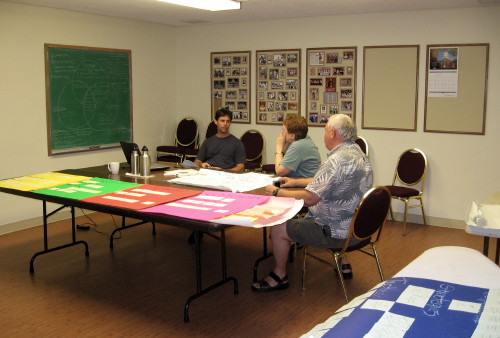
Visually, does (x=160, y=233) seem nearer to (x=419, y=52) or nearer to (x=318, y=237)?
(x=318, y=237)

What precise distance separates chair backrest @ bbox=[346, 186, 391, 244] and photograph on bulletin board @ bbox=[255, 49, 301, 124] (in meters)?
3.47

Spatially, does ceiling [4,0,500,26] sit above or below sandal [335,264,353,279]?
above

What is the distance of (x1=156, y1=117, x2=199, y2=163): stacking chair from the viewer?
7.20m

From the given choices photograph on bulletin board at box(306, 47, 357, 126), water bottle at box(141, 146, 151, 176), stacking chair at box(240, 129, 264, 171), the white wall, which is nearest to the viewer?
water bottle at box(141, 146, 151, 176)

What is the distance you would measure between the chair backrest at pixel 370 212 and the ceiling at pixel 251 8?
276cm

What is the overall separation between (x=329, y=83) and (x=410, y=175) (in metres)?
1.54

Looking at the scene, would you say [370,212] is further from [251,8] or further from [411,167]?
[251,8]

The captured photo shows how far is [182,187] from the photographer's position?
12.6 ft

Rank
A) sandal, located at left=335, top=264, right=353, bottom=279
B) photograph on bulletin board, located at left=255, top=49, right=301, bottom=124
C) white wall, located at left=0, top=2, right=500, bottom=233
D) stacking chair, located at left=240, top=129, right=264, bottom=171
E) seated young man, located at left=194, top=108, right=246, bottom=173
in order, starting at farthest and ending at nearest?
stacking chair, located at left=240, top=129, right=264, bottom=171 < photograph on bulletin board, located at left=255, top=49, right=301, bottom=124 < white wall, located at left=0, top=2, right=500, bottom=233 < seated young man, located at left=194, top=108, right=246, bottom=173 < sandal, located at left=335, top=264, right=353, bottom=279

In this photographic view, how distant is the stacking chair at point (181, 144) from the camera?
283 inches

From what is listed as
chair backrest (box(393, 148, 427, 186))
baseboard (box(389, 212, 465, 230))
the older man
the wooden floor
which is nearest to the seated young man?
the wooden floor

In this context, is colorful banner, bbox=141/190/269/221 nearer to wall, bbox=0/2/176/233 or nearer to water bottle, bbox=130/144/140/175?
water bottle, bbox=130/144/140/175

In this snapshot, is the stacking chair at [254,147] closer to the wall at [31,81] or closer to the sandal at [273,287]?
the wall at [31,81]

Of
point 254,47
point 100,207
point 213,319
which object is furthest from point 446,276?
point 254,47
